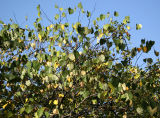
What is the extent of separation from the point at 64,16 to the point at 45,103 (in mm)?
2325

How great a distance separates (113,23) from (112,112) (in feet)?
8.53

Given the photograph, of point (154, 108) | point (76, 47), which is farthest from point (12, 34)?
point (154, 108)

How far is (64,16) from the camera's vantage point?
15.2 feet

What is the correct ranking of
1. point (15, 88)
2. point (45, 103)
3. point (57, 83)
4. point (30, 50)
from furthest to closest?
point (30, 50) < point (45, 103) < point (57, 83) < point (15, 88)

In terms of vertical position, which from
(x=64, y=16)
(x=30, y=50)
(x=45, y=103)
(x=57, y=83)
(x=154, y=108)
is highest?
(x=64, y=16)

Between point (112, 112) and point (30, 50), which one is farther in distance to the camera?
point (30, 50)

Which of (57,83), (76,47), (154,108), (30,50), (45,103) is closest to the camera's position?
(154,108)

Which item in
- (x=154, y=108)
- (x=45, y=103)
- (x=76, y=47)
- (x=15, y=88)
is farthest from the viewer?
(x=76, y=47)

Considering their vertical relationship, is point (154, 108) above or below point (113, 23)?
below

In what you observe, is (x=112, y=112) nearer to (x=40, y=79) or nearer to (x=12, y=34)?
(x=40, y=79)

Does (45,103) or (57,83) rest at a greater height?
(57,83)

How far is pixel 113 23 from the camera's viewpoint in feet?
17.3

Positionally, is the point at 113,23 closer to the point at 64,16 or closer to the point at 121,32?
the point at 121,32

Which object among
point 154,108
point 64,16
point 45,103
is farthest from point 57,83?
point 154,108
